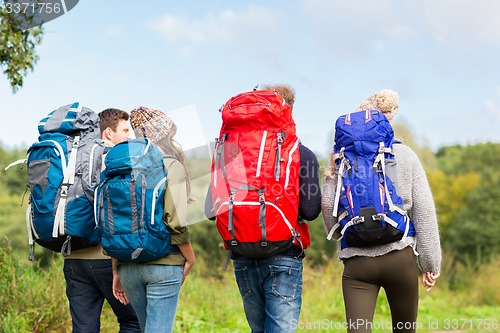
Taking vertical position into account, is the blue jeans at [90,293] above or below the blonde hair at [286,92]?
below

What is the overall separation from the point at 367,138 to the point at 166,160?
1281 mm

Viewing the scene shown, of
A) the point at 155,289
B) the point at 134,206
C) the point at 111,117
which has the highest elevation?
the point at 111,117

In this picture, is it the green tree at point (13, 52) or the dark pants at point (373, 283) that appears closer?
the dark pants at point (373, 283)

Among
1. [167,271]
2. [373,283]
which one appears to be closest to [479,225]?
[373,283]

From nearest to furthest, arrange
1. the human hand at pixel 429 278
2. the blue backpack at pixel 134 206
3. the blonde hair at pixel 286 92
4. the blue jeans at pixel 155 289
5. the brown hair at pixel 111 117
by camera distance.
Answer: the blue backpack at pixel 134 206, the blue jeans at pixel 155 289, the human hand at pixel 429 278, the blonde hair at pixel 286 92, the brown hair at pixel 111 117

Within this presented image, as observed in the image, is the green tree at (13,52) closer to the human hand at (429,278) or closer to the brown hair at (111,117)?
the brown hair at (111,117)

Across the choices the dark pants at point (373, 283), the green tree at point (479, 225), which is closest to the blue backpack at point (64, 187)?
the dark pants at point (373, 283)

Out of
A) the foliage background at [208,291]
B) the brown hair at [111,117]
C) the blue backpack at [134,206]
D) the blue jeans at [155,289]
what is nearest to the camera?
the blue backpack at [134,206]

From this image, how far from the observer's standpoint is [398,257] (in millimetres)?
3789

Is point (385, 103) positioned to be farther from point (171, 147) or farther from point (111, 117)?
point (111, 117)

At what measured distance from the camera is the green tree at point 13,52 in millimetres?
5699

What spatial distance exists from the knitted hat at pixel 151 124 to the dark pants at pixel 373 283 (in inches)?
58.3

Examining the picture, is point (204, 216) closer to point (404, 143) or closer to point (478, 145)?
point (404, 143)

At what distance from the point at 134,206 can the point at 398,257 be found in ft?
5.50
